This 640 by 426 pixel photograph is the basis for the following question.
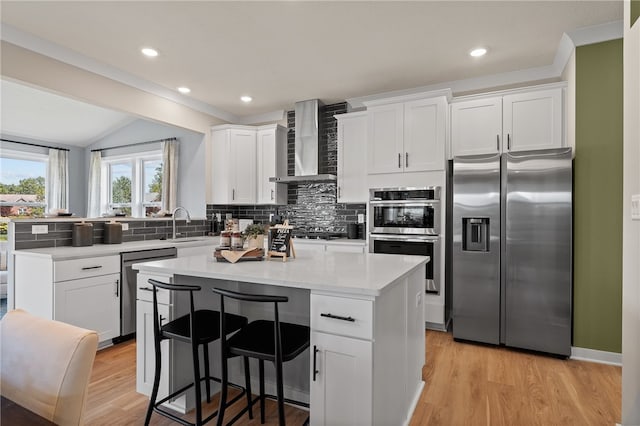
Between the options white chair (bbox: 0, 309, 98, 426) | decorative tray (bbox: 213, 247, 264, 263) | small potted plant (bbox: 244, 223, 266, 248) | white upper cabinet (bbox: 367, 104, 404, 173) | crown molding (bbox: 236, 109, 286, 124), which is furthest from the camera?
crown molding (bbox: 236, 109, 286, 124)

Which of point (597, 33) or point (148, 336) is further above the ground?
point (597, 33)

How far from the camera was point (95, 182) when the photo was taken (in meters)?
6.77

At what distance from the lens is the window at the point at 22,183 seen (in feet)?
Answer: 19.8

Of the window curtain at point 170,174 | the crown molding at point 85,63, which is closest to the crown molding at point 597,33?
the crown molding at point 85,63

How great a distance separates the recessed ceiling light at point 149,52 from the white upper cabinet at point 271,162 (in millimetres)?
1858

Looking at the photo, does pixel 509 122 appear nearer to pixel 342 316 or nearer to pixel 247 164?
pixel 342 316

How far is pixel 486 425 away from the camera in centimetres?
199

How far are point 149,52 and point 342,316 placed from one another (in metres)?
3.05

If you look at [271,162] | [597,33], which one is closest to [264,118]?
[271,162]

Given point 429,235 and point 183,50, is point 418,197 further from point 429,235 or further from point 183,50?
point 183,50

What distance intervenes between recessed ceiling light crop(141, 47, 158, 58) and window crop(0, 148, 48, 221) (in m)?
4.76

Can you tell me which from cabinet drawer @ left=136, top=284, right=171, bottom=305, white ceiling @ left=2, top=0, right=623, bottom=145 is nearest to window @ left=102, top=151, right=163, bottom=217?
white ceiling @ left=2, top=0, right=623, bottom=145

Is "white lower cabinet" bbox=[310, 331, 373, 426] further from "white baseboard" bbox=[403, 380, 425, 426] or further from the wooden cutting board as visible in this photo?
the wooden cutting board

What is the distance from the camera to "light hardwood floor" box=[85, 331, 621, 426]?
2047 mm
